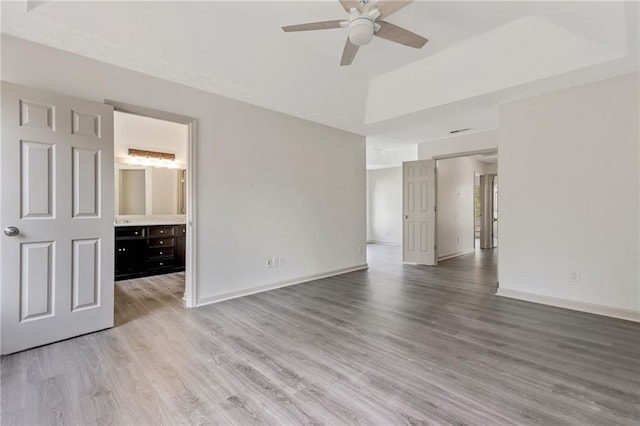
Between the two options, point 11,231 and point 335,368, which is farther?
point 11,231

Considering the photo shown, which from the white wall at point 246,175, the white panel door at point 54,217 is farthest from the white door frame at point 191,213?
the white panel door at point 54,217

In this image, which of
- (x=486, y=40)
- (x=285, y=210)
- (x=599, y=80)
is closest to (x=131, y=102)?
(x=285, y=210)

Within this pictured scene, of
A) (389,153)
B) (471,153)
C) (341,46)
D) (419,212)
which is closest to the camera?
(341,46)

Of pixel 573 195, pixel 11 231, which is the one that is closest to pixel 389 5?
pixel 573 195

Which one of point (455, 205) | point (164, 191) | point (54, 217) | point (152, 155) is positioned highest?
point (152, 155)

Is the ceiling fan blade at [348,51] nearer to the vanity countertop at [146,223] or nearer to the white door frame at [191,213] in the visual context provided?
the white door frame at [191,213]

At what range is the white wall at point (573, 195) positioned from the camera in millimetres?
3043

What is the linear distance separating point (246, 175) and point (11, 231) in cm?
223

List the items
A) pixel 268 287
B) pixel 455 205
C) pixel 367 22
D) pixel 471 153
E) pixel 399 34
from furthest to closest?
pixel 455 205
pixel 471 153
pixel 268 287
pixel 399 34
pixel 367 22

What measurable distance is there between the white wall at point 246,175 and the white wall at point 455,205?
263cm

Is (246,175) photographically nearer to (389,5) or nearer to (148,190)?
(389,5)

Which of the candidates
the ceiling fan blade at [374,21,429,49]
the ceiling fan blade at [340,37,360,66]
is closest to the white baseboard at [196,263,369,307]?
the ceiling fan blade at [340,37,360,66]

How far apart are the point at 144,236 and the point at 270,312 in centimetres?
292

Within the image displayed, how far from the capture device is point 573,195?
3.36 metres
